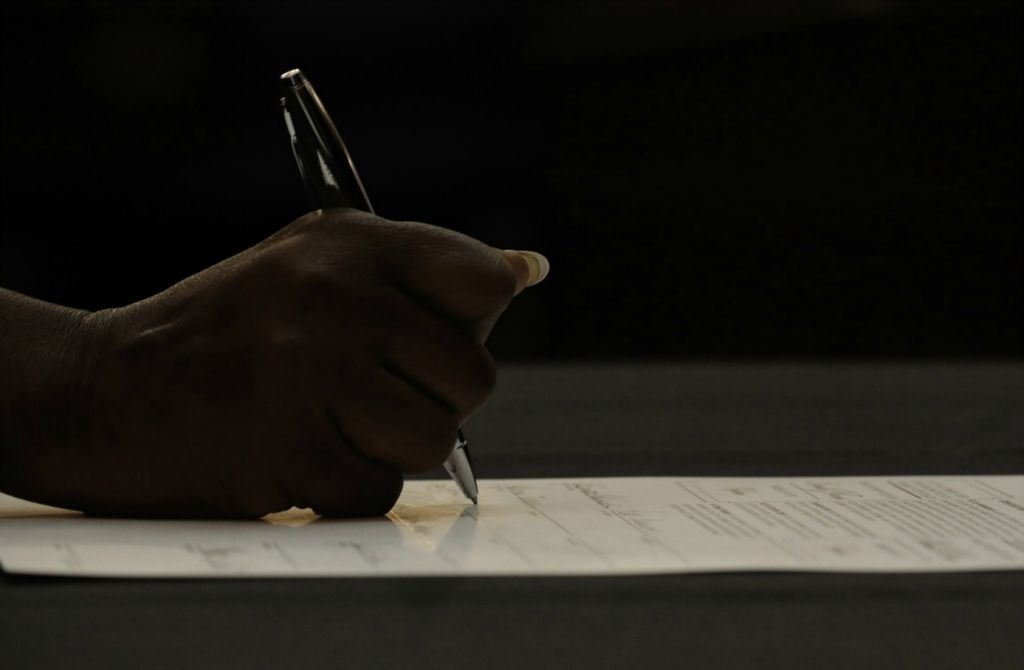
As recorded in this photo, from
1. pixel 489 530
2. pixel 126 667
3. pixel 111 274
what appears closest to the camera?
pixel 126 667

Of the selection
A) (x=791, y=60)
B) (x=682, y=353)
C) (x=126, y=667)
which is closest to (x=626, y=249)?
(x=682, y=353)

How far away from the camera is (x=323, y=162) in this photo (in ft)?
1.89

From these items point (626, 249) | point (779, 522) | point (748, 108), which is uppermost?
point (748, 108)

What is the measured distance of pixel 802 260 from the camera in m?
1.99

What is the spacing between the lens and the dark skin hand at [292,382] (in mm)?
520

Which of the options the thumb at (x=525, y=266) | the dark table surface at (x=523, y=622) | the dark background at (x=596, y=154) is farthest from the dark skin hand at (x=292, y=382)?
the dark background at (x=596, y=154)

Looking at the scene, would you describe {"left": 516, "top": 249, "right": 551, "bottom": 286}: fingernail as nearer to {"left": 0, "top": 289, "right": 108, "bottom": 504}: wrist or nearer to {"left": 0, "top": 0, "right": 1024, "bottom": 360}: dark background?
{"left": 0, "top": 289, "right": 108, "bottom": 504}: wrist

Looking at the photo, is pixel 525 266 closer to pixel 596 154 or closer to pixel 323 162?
pixel 323 162

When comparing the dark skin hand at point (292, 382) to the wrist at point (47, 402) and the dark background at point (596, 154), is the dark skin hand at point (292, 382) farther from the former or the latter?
the dark background at point (596, 154)

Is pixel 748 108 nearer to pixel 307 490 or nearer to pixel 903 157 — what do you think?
pixel 903 157

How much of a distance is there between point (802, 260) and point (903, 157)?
0.21 m

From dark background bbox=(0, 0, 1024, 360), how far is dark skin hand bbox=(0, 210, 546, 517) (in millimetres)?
1349

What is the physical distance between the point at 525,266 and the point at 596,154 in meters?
1.46

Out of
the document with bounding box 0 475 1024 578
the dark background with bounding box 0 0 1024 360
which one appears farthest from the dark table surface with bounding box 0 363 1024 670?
the dark background with bounding box 0 0 1024 360
